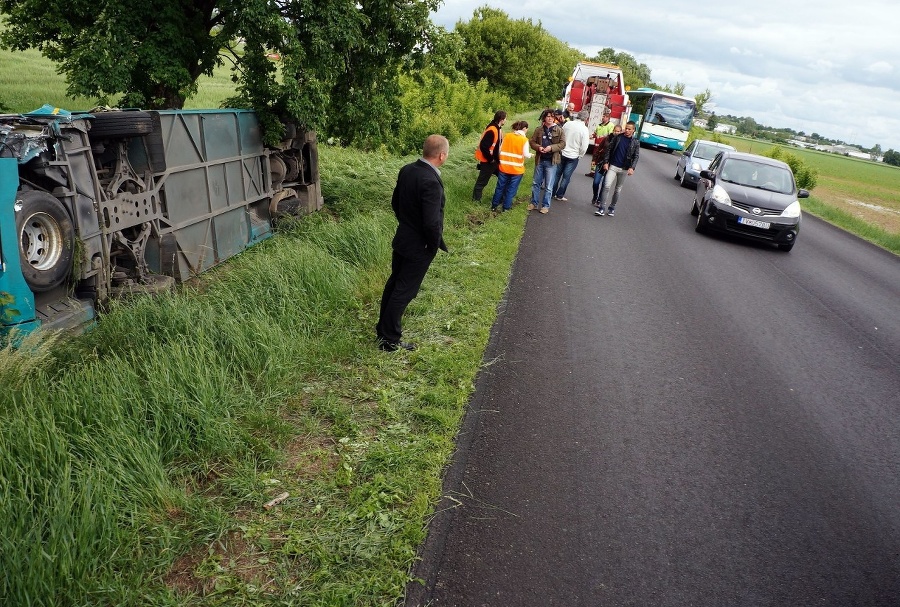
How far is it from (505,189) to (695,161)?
10.9 meters

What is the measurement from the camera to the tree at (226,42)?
8914 mm

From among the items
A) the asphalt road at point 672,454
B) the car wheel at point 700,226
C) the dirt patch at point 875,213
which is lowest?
the dirt patch at point 875,213

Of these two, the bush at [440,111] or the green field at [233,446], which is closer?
the green field at [233,446]

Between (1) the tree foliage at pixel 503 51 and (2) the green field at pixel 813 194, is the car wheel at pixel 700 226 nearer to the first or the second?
(2) the green field at pixel 813 194

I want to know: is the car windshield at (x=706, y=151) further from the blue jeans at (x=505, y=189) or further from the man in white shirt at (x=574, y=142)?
the blue jeans at (x=505, y=189)

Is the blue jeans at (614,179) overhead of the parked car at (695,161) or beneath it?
overhead

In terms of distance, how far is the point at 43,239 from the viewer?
5.58m

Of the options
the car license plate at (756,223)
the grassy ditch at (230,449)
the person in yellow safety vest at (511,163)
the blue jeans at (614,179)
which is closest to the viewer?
the grassy ditch at (230,449)

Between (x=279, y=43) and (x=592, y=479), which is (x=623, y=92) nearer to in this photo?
(x=279, y=43)

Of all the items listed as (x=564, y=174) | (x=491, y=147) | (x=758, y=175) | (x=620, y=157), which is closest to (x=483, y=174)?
(x=491, y=147)

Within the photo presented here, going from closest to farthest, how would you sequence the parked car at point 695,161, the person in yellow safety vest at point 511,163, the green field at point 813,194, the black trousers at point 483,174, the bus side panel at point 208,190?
the bus side panel at point 208,190, the person in yellow safety vest at point 511,163, the black trousers at point 483,174, the green field at point 813,194, the parked car at point 695,161

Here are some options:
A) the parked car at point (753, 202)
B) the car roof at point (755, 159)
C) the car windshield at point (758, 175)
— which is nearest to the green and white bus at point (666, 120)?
the car roof at point (755, 159)

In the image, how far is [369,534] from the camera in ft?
11.6

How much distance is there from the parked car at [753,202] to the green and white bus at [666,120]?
20.5 metres
